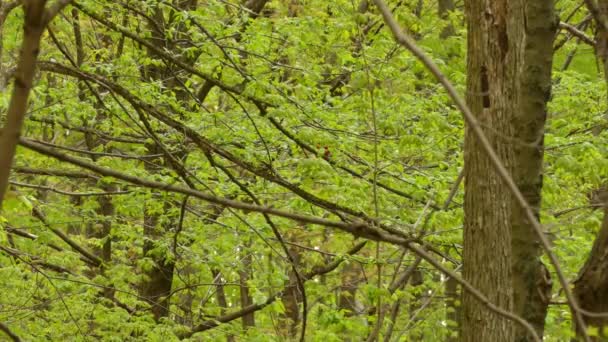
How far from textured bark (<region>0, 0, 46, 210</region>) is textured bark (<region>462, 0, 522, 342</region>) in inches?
121

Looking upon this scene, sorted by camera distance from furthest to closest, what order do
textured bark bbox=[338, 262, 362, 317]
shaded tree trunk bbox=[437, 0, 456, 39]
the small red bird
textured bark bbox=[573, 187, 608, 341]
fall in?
shaded tree trunk bbox=[437, 0, 456, 39], textured bark bbox=[338, 262, 362, 317], the small red bird, textured bark bbox=[573, 187, 608, 341]

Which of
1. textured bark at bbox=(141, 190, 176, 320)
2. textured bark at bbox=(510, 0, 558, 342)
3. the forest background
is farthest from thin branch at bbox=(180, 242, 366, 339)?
textured bark at bbox=(510, 0, 558, 342)

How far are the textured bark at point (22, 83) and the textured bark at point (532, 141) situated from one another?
115 inches

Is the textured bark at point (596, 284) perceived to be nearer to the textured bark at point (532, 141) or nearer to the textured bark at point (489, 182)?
the textured bark at point (532, 141)

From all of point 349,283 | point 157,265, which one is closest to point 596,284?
point 157,265

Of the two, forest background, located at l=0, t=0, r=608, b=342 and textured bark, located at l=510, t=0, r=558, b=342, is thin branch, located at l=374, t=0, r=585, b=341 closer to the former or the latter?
textured bark, located at l=510, t=0, r=558, b=342

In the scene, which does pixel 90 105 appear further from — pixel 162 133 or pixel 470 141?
pixel 470 141

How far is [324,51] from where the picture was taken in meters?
9.09

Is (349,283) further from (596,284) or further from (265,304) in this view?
(596,284)

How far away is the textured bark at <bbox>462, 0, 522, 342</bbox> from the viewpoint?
4211mm

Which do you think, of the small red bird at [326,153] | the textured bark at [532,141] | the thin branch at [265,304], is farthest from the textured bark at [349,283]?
the textured bark at [532,141]

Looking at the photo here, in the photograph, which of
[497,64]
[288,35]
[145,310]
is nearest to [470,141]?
[497,64]

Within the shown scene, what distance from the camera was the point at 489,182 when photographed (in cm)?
427

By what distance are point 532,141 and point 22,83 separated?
9.71 ft
